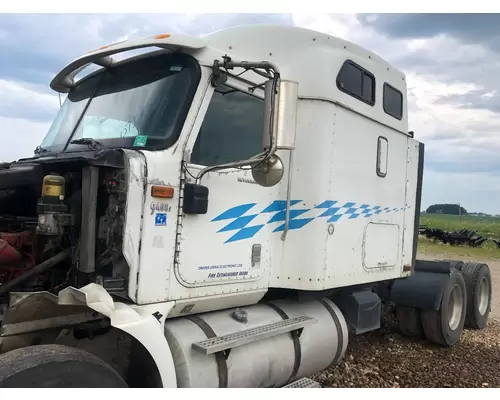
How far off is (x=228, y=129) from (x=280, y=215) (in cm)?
94

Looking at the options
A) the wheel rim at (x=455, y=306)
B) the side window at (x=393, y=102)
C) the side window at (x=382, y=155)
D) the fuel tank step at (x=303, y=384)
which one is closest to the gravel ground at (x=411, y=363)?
the wheel rim at (x=455, y=306)

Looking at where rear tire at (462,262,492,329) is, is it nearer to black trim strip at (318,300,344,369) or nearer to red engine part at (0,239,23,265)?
black trim strip at (318,300,344,369)

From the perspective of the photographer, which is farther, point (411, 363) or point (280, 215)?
point (411, 363)

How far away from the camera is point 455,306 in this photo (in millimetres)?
7645

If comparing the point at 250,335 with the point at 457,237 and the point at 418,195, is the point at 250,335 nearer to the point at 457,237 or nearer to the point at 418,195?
the point at 418,195

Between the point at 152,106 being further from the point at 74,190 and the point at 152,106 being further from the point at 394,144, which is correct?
the point at 394,144

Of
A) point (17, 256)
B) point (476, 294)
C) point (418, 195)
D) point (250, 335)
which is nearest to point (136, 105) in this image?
point (17, 256)

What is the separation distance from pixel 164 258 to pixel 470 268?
657cm

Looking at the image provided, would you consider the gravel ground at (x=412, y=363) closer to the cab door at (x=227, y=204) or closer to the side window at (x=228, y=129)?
the cab door at (x=227, y=204)

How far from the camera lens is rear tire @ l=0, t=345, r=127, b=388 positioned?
2545 millimetres

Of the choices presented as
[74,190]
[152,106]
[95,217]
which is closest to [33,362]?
[95,217]

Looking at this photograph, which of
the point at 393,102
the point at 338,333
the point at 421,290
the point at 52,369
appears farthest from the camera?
the point at 421,290

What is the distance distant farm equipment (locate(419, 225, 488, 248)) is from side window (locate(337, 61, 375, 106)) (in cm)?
2200

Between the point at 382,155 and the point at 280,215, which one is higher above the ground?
the point at 382,155
